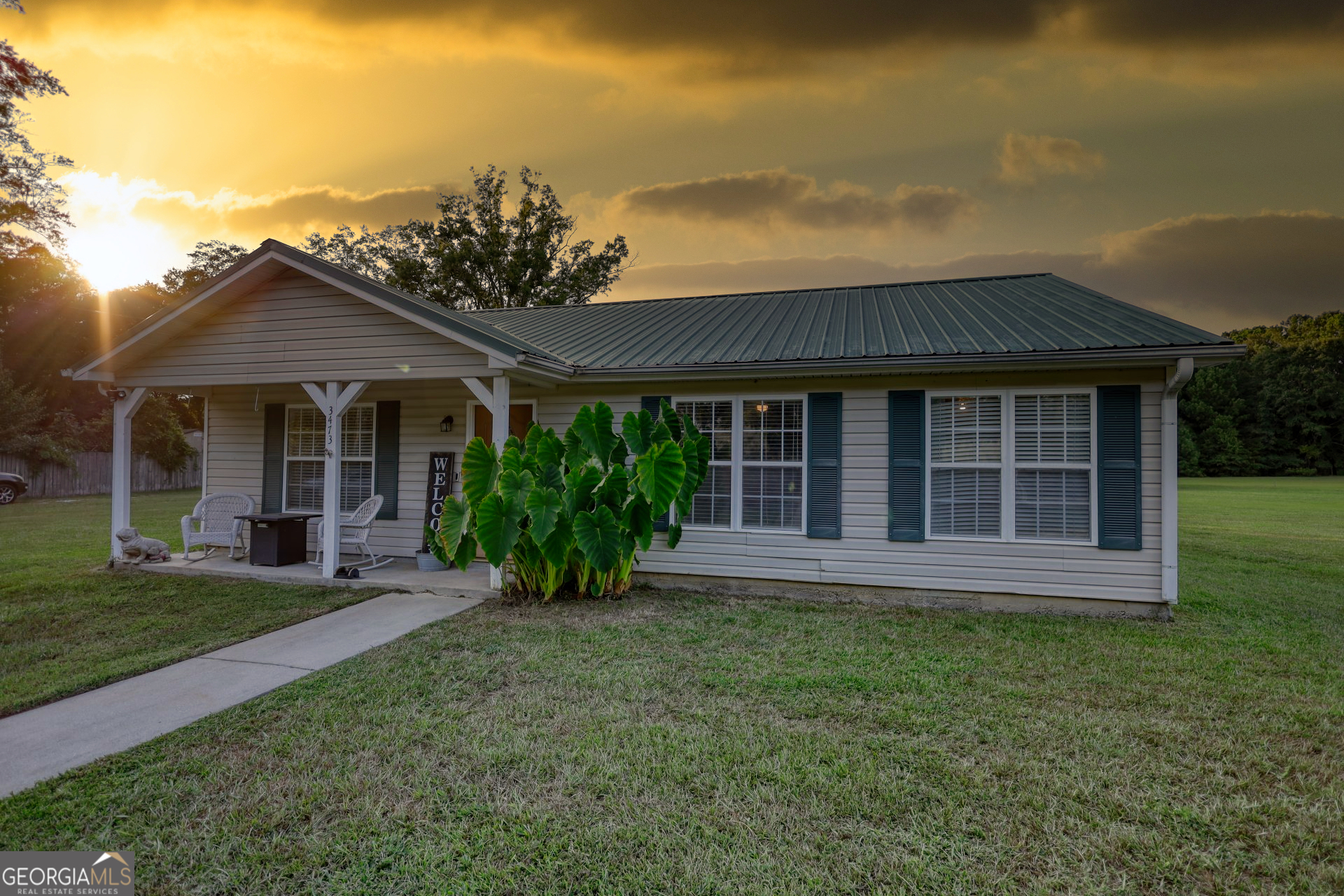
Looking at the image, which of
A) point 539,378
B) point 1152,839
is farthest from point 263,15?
point 1152,839

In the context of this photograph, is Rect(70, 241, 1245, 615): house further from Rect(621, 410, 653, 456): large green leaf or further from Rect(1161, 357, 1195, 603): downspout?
Rect(621, 410, 653, 456): large green leaf

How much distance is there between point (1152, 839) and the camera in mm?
2383

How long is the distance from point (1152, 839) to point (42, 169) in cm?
2659

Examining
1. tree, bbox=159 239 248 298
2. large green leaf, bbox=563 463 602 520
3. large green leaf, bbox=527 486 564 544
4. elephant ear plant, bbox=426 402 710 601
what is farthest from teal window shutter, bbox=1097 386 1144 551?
tree, bbox=159 239 248 298

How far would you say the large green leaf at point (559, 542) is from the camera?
581cm

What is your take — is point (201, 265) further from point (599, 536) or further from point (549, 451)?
point (599, 536)

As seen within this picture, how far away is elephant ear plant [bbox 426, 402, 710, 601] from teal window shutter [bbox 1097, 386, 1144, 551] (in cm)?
371

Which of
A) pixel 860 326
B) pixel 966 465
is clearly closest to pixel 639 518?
pixel 966 465

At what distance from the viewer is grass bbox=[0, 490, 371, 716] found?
4242 millimetres

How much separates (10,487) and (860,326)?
2116 centimetres

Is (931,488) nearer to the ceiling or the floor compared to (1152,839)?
nearer to the ceiling

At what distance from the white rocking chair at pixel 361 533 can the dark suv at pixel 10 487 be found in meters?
14.4

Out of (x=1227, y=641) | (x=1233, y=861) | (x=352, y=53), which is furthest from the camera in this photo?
(x=352, y=53)

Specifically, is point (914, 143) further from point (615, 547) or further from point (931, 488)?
point (615, 547)
